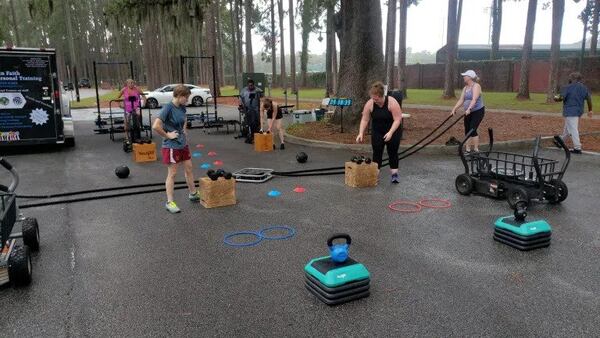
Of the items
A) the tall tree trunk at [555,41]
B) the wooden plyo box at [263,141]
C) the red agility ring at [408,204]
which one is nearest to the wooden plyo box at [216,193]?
the red agility ring at [408,204]

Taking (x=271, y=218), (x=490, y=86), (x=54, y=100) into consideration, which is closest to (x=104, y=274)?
(x=271, y=218)

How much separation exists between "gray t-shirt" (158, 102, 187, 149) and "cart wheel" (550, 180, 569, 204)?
5.36 metres

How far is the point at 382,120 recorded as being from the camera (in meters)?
7.62

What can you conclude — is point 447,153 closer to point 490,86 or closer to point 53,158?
point 53,158

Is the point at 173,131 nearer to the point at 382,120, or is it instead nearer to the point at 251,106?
the point at 382,120

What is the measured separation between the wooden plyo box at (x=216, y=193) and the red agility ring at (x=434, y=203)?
2877 mm

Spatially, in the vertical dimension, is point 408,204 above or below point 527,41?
below

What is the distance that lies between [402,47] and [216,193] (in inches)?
994

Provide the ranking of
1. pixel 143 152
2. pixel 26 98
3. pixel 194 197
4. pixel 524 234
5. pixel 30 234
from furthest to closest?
1. pixel 26 98
2. pixel 143 152
3. pixel 194 197
4. pixel 30 234
5. pixel 524 234

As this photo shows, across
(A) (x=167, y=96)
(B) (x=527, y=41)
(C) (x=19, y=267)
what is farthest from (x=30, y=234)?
(B) (x=527, y=41)

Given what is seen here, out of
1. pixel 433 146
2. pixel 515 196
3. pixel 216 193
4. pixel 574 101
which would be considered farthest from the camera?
pixel 433 146

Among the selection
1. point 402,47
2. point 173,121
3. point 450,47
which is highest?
point 402,47

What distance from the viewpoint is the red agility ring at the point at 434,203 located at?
6.62 metres

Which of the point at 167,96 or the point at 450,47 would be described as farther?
the point at 450,47
